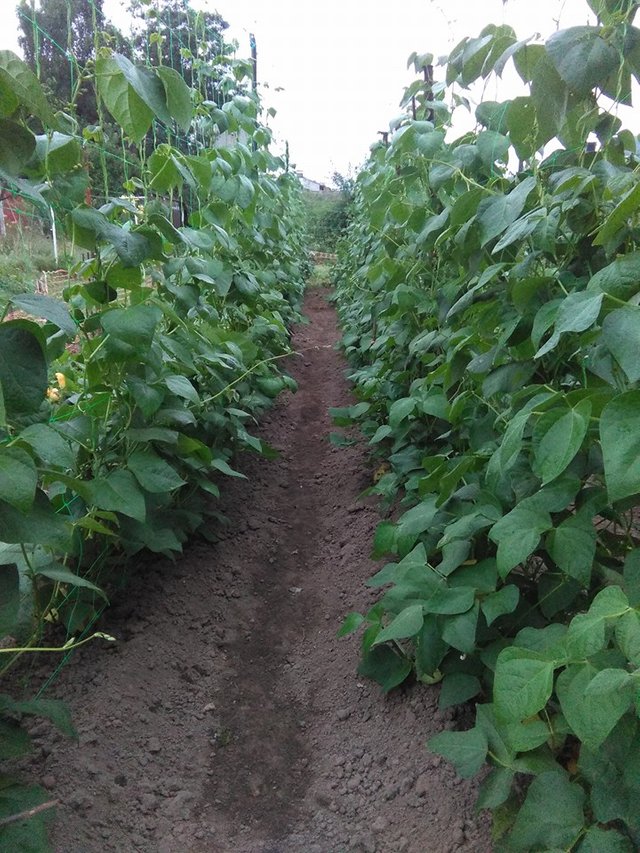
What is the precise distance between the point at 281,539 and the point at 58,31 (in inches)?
190

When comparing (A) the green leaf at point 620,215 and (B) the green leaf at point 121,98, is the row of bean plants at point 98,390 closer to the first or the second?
(B) the green leaf at point 121,98

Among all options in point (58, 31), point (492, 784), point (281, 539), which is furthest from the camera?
point (58, 31)

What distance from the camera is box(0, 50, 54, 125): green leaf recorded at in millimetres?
1137

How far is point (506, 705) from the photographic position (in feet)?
3.77

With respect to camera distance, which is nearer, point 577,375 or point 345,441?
point 577,375

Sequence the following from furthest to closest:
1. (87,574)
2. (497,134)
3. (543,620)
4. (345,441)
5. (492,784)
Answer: (345,441) < (87,574) < (497,134) < (543,620) < (492,784)

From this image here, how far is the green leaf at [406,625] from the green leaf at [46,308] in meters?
1.04

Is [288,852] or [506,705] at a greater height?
[506,705]

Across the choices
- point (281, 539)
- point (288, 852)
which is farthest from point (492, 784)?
point (281, 539)

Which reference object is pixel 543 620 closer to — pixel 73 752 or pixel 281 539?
pixel 73 752

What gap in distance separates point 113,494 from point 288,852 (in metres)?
1.04

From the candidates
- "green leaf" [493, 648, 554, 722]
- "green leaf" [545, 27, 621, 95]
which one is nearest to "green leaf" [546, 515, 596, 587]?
"green leaf" [493, 648, 554, 722]

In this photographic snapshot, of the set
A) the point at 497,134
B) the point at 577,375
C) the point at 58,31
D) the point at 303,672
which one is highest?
the point at 58,31

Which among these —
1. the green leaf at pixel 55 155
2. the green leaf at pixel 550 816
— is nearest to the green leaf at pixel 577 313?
the green leaf at pixel 550 816
